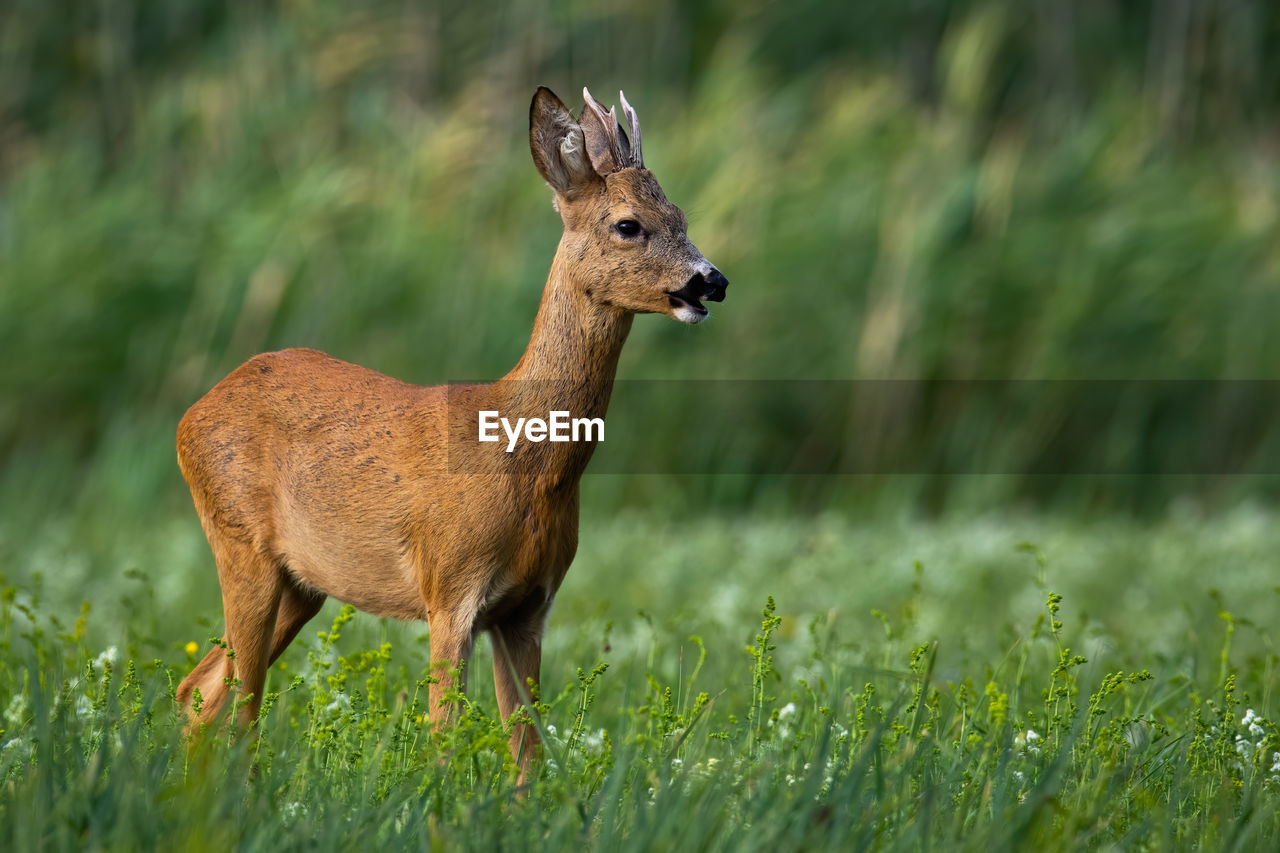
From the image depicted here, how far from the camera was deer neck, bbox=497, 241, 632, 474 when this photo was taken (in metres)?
3.35

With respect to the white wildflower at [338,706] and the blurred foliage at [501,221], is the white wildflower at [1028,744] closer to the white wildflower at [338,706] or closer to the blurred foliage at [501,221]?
the white wildflower at [338,706]

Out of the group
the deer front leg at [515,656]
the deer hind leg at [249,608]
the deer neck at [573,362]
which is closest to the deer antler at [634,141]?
the deer neck at [573,362]

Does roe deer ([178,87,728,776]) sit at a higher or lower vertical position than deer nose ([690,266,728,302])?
lower

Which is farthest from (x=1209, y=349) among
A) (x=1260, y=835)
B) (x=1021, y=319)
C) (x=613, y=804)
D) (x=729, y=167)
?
(x=613, y=804)

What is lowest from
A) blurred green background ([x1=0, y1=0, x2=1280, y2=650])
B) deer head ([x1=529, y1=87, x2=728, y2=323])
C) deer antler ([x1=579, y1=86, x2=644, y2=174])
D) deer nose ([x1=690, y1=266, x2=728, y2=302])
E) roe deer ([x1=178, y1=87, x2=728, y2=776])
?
roe deer ([x1=178, y1=87, x2=728, y2=776])

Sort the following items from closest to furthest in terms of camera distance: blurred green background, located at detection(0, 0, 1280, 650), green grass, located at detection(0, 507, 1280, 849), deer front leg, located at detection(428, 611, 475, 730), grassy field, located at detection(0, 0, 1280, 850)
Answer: green grass, located at detection(0, 507, 1280, 849) → deer front leg, located at detection(428, 611, 475, 730) → grassy field, located at detection(0, 0, 1280, 850) → blurred green background, located at detection(0, 0, 1280, 650)

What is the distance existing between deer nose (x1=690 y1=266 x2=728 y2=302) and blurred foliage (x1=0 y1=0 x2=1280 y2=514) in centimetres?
555

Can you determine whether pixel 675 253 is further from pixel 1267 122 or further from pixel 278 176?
pixel 1267 122

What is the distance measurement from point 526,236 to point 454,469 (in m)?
6.19

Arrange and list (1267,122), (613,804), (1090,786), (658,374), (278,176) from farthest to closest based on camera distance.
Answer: (1267,122)
(278,176)
(658,374)
(1090,786)
(613,804)

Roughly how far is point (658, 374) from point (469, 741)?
6.24 metres

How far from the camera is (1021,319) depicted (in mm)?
9578

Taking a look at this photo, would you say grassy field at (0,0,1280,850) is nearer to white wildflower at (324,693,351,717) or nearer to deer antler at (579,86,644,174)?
white wildflower at (324,693,351,717)

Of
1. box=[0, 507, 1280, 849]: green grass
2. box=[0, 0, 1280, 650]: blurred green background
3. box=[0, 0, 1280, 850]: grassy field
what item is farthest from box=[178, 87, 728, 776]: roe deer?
box=[0, 0, 1280, 650]: blurred green background
